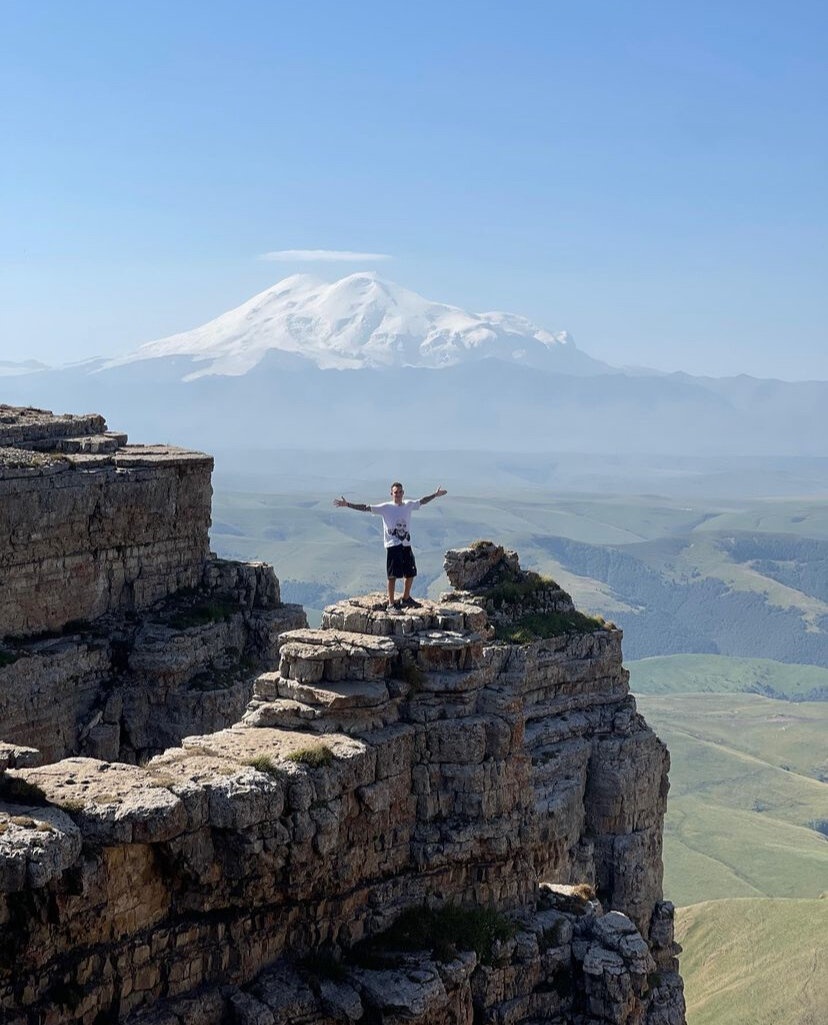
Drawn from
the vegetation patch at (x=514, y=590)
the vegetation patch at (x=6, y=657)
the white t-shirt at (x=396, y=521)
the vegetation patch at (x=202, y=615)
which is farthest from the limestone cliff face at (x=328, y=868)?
the vegetation patch at (x=6, y=657)

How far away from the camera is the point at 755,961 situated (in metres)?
78.6

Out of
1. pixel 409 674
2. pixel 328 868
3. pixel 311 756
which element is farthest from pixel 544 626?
pixel 311 756

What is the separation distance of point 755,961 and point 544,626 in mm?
31115

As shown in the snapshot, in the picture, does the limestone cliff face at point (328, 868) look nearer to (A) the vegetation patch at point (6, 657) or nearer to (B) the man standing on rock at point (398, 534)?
(B) the man standing on rock at point (398, 534)

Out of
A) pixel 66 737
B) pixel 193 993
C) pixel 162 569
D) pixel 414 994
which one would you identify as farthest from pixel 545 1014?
pixel 162 569

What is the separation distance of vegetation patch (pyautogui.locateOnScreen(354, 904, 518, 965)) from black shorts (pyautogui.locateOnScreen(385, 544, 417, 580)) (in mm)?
7644

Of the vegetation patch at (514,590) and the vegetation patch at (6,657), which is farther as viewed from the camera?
the vegetation patch at (514,590)

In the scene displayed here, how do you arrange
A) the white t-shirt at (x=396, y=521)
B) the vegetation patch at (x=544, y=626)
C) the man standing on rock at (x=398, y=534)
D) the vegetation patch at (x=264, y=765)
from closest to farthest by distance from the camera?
the vegetation patch at (x=264, y=765), the man standing on rock at (x=398, y=534), the white t-shirt at (x=396, y=521), the vegetation patch at (x=544, y=626)

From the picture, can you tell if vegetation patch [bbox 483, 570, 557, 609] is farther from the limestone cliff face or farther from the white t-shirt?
the white t-shirt

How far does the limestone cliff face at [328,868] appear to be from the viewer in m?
26.0

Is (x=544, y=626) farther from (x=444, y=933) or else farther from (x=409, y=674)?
(x=444, y=933)

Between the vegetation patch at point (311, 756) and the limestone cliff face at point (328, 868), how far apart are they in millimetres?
46

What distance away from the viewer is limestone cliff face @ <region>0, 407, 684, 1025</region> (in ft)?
85.4

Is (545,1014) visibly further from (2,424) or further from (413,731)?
(2,424)
